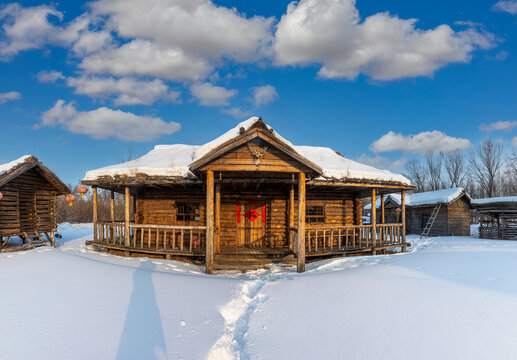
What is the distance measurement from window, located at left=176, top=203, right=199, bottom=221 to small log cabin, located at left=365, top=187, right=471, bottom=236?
23751 mm

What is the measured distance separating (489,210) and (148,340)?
29.2 m

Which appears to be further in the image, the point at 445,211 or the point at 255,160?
the point at 445,211

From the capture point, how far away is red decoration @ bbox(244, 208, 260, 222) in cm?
1416

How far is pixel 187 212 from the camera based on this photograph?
1414 cm

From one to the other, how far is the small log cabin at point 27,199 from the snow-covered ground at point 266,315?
7063 mm

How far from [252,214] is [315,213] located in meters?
3.45

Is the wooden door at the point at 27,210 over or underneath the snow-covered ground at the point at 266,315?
over

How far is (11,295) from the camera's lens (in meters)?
5.63

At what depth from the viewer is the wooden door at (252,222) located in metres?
14.0

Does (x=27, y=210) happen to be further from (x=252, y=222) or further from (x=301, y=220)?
(x=301, y=220)

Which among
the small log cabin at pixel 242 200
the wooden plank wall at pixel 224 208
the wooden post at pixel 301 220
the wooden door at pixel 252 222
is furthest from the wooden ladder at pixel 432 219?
the wooden post at pixel 301 220

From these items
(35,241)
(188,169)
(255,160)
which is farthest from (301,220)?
(35,241)

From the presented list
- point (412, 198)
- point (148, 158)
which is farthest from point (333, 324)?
point (412, 198)

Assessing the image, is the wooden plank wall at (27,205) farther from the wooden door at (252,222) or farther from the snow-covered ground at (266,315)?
the wooden door at (252,222)
